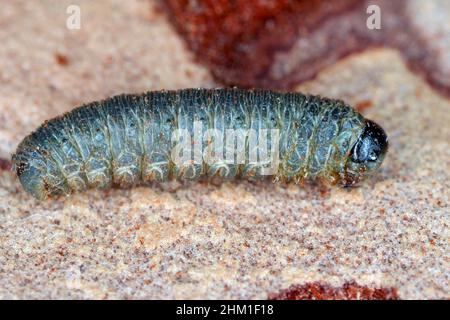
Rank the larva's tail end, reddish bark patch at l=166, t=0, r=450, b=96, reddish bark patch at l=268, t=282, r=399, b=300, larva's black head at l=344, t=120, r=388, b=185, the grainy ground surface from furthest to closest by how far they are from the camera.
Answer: reddish bark patch at l=166, t=0, r=450, b=96 → larva's black head at l=344, t=120, r=388, b=185 → the larva's tail end → the grainy ground surface → reddish bark patch at l=268, t=282, r=399, b=300

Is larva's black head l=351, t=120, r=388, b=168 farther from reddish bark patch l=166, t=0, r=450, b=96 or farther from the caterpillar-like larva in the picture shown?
reddish bark patch l=166, t=0, r=450, b=96

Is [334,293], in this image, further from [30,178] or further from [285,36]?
[285,36]

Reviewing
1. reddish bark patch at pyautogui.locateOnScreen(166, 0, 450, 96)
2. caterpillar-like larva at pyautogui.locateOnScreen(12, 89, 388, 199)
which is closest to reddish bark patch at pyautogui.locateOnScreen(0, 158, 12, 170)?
caterpillar-like larva at pyautogui.locateOnScreen(12, 89, 388, 199)

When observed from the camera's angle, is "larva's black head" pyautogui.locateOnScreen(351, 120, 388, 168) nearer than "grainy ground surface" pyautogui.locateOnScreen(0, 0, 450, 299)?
No
